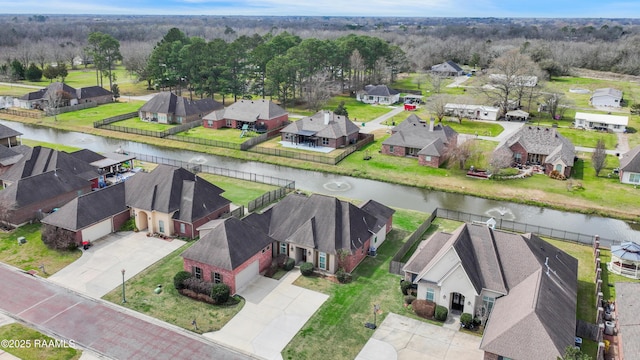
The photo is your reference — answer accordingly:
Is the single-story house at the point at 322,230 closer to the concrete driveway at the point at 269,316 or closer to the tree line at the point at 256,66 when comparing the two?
the concrete driveway at the point at 269,316

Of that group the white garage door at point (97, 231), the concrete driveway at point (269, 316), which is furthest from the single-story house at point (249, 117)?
the concrete driveway at point (269, 316)

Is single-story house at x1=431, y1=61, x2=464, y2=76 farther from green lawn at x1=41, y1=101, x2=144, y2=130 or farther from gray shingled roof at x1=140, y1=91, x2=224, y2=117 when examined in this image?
green lawn at x1=41, y1=101, x2=144, y2=130

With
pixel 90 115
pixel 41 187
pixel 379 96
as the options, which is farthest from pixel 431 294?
pixel 90 115

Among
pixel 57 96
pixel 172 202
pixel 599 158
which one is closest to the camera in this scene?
pixel 172 202

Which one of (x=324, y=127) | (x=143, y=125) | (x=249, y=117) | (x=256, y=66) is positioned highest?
(x=256, y=66)

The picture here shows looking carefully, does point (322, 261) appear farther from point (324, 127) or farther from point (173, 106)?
point (173, 106)

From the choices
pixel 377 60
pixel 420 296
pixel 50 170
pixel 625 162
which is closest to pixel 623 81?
pixel 377 60
